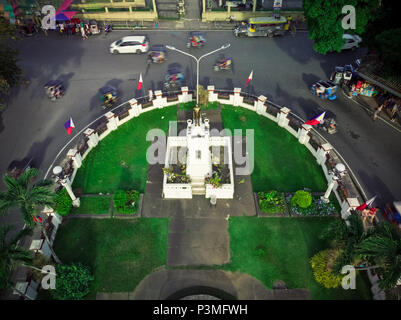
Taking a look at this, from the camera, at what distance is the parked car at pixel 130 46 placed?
38.3 metres

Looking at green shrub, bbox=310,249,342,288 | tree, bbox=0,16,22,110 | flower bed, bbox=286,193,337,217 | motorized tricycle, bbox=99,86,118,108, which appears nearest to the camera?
green shrub, bbox=310,249,342,288

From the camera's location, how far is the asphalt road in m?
28.6

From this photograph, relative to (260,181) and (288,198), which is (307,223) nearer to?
(288,198)

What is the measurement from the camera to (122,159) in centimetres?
2833

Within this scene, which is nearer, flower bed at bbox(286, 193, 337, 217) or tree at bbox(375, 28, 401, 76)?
flower bed at bbox(286, 193, 337, 217)

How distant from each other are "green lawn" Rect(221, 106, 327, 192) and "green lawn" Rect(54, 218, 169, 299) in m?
9.11

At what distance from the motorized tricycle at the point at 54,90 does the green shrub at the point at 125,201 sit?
14.9 metres

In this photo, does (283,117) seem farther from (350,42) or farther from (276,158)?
(350,42)

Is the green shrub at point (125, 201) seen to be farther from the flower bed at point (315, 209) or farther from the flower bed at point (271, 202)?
the flower bed at point (315, 209)

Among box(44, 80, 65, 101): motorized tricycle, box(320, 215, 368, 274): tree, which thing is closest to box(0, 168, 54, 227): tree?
box(320, 215, 368, 274): tree

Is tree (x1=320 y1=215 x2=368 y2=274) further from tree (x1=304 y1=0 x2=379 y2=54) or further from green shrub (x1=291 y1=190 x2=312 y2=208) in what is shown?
tree (x1=304 y1=0 x2=379 y2=54)

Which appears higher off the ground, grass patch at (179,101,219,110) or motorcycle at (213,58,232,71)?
motorcycle at (213,58,232,71)

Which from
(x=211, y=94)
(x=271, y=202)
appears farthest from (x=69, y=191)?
(x=211, y=94)
